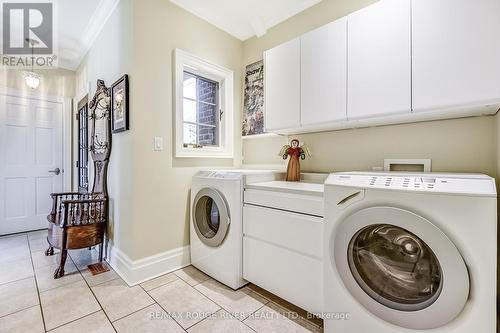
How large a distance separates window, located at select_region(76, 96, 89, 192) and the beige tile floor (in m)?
1.30

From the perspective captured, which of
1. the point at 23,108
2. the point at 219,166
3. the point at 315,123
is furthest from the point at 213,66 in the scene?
the point at 23,108

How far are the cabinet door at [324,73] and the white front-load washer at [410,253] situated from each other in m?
0.64

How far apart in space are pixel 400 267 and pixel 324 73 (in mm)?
1330

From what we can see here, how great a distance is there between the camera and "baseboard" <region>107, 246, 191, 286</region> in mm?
1856

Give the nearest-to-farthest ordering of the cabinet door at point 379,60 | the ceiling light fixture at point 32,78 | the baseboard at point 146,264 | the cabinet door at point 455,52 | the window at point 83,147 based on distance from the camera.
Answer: the cabinet door at point 455,52, the cabinet door at point 379,60, the baseboard at point 146,264, the ceiling light fixture at point 32,78, the window at point 83,147

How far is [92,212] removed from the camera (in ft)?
7.03

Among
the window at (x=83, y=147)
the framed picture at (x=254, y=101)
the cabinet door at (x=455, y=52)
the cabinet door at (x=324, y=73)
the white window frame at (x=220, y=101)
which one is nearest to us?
the cabinet door at (x=455, y=52)

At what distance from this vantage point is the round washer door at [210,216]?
1813 millimetres

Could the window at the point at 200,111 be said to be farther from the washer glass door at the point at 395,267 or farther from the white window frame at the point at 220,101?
the washer glass door at the point at 395,267

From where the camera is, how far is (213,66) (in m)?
2.43

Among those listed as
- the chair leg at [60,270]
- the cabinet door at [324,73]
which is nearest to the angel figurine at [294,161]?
the cabinet door at [324,73]

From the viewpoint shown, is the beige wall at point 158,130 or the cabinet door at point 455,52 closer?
the cabinet door at point 455,52

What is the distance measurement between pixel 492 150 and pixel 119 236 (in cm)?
279

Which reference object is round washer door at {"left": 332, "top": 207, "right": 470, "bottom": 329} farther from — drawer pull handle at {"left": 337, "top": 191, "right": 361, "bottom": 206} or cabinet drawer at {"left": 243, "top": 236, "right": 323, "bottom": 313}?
cabinet drawer at {"left": 243, "top": 236, "right": 323, "bottom": 313}
